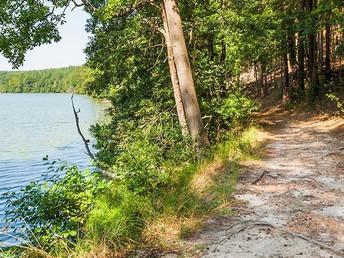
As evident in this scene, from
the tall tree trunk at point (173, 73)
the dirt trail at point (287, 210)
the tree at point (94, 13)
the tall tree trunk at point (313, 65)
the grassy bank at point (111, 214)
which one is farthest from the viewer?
the tall tree trunk at point (313, 65)

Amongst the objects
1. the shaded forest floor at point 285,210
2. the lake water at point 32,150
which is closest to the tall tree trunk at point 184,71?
the shaded forest floor at point 285,210

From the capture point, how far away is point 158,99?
10523mm

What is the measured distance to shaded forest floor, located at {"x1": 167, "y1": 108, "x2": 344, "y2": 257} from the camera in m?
3.62

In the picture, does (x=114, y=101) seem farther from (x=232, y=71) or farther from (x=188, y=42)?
(x=232, y=71)

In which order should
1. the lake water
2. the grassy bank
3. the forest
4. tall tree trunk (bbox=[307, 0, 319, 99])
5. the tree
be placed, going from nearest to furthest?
the grassy bank, the forest, the tree, tall tree trunk (bbox=[307, 0, 319, 99]), the lake water

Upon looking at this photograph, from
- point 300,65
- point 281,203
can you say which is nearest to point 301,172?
point 281,203

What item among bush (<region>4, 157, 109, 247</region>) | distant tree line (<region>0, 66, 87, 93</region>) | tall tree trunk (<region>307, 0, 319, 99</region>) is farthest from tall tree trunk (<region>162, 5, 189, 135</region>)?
distant tree line (<region>0, 66, 87, 93</region>)

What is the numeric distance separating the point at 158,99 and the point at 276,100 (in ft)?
41.2

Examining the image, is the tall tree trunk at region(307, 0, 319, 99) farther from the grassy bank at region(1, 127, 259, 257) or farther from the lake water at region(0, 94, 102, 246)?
the grassy bank at region(1, 127, 259, 257)

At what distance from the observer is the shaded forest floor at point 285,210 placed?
362cm

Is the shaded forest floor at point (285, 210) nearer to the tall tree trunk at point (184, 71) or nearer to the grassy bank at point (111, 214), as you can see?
the grassy bank at point (111, 214)

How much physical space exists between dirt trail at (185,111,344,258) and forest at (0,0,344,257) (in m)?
0.36

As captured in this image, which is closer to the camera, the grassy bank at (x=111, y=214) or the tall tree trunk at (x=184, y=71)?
the grassy bank at (x=111, y=214)

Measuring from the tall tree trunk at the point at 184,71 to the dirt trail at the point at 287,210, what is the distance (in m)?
1.40
